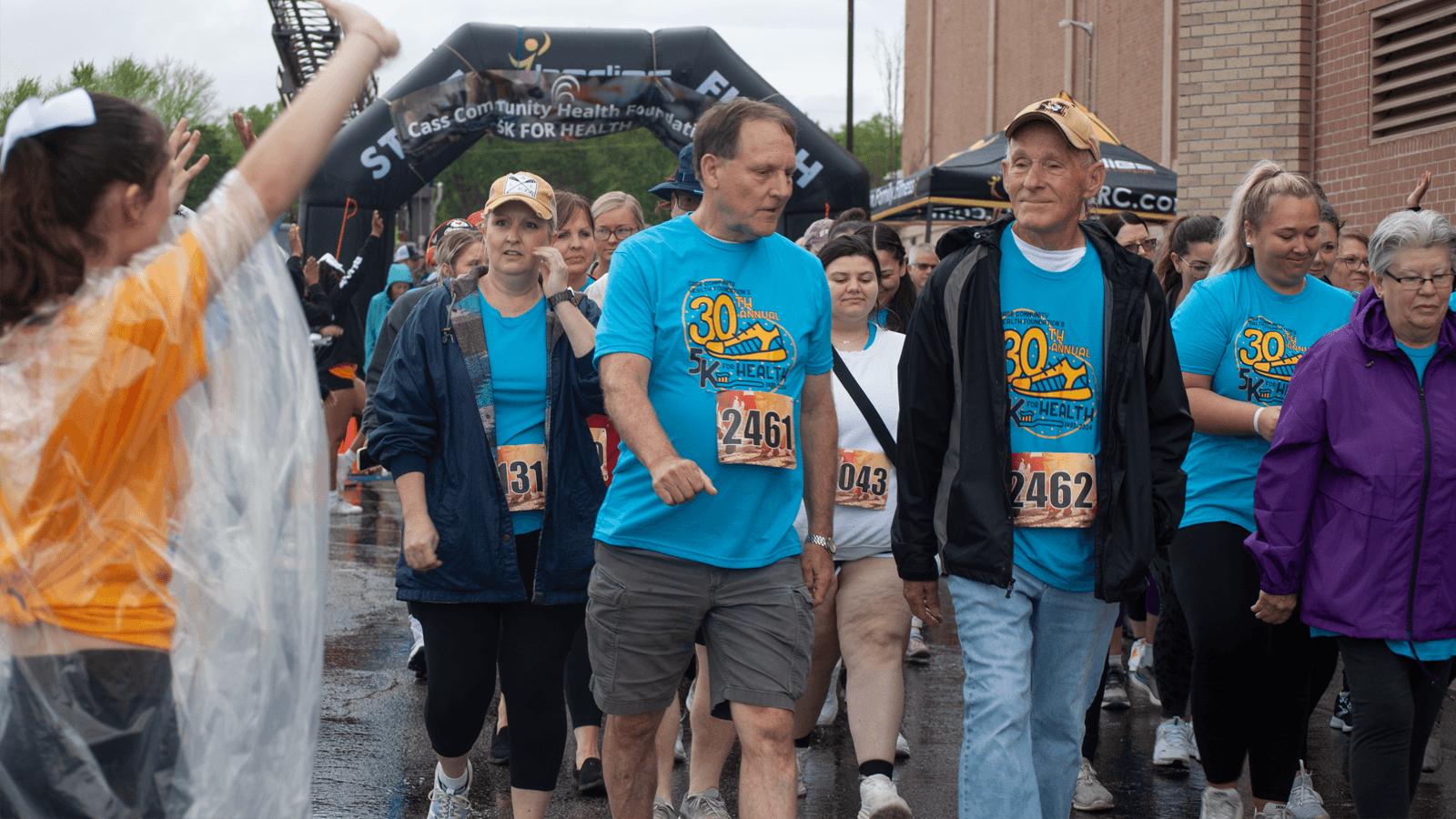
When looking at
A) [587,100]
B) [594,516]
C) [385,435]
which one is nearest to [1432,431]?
[594,516]

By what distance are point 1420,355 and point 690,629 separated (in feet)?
7.04

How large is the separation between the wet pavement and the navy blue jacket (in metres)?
1.14

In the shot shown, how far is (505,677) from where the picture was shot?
391 centimetres

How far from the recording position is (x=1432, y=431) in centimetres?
357

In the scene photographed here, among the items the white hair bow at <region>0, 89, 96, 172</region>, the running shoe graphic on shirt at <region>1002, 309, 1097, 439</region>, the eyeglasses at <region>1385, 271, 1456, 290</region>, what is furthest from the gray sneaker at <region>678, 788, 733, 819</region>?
the white hair bow at <region>0, 89, 96, 172</region>

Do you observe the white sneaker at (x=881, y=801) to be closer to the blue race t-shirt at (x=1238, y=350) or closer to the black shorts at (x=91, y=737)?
the blue race t-shirt at (x=1238, y=350)

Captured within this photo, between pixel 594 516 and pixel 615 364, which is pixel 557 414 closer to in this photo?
pixel 594 516

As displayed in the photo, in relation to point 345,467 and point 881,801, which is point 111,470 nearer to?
point 881,801

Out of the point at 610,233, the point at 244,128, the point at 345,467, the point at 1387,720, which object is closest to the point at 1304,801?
the point at 1387,720

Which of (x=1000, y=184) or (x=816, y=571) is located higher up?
(x=1000, y=184)

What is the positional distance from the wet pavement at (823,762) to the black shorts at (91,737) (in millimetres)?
2638

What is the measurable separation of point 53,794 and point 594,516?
2.14m

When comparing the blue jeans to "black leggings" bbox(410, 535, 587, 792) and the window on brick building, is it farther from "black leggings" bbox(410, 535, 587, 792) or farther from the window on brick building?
the window on brick building

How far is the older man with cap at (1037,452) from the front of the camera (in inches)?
131
